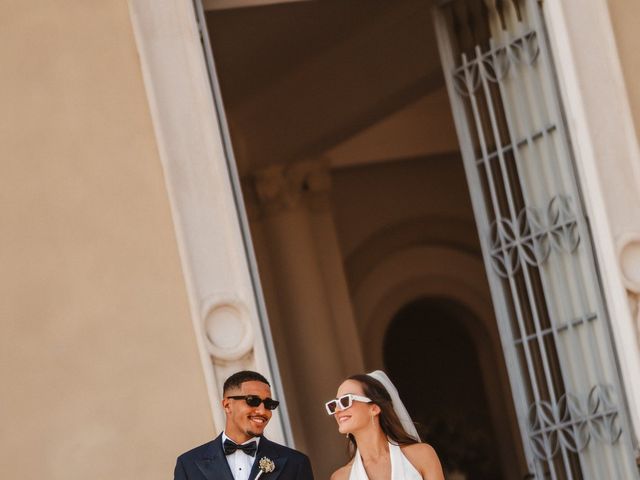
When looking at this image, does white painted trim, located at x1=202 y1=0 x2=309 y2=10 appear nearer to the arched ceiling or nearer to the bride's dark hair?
the arched ceiling

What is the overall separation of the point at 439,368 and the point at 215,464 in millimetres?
9529

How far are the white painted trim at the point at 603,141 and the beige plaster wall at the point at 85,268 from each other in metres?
2.26

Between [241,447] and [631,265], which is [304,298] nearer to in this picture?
[631,265]

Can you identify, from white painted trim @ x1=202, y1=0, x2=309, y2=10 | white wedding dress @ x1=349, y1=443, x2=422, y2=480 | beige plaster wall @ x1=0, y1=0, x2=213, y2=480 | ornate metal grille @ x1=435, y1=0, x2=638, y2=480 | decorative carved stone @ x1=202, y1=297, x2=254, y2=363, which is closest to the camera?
white wedding dress @ x1=349, y1=443, x2=422, y2=480

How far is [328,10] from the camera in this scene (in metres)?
9.70

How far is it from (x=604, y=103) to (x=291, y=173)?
492cm

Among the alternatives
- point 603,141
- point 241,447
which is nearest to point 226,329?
point 241,447

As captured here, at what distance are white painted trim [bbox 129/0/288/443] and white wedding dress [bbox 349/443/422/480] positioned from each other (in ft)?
3.76

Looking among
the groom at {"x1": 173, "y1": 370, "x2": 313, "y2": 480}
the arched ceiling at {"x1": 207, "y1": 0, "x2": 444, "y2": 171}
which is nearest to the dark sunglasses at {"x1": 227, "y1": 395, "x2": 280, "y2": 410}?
the groom at {"x1": 173, "y1": 370, "x2": 313, "y2": 480}

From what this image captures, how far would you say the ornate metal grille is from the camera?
7.59 metres

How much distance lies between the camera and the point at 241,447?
5773 mm

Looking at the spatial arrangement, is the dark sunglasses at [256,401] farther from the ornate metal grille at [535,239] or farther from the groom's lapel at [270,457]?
the ornate metal grille at [535,239]

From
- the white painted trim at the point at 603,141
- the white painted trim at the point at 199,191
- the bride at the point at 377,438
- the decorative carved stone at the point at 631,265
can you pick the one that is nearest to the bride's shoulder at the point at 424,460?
the bride at the point at 377,438

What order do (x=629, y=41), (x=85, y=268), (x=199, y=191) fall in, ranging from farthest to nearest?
(x=629, y=41) → (x=199, y=191) → (x=85, y=268)
